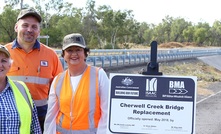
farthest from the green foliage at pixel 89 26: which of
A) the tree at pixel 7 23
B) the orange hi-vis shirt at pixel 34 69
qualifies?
the orange hi-vis shirt at pixel 34 69

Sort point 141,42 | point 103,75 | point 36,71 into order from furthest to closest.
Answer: point 141,42 < point 36,71 < point 103,75

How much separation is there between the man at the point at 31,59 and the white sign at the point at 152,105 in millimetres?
1209

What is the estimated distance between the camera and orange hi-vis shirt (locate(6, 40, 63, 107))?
13.3 feet

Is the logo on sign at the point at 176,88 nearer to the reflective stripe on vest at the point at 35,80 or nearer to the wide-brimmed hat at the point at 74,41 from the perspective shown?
the wide-brimmed hat at the point at 74,41

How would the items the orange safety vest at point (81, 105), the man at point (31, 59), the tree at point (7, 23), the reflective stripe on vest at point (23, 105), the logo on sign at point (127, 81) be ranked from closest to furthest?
the reflective stripe on vest at point (23, 105) → the logo on sign at point (127, 81) → the orange safety vest at point (81, 105) → the man at point (31, 59) → the tree at point (7, 23)

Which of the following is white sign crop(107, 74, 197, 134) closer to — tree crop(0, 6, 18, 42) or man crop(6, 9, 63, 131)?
man crop(6, 9, 63, 131)

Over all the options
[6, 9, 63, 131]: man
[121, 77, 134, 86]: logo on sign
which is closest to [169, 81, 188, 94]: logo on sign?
[121, 77, 134, 86]: logo on sign

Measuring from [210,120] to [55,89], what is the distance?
25.5 feet

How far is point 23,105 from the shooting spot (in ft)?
10.1

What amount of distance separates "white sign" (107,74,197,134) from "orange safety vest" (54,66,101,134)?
314mm

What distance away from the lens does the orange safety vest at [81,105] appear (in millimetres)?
3422

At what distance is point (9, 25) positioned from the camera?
45750 mm

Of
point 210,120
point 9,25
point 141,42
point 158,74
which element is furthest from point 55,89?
point 141,42

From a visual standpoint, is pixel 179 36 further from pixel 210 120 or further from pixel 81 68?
pixel 81 68
